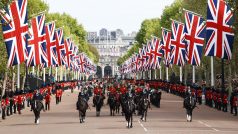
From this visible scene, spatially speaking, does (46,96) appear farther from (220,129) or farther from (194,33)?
(220,129)

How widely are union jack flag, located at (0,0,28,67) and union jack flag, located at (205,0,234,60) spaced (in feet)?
38.1

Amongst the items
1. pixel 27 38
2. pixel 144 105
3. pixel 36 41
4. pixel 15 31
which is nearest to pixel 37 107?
pixel 144 105

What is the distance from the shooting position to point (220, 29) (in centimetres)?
4462

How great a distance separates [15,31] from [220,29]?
12.7 m

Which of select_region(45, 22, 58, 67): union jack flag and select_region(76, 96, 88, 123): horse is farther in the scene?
select_region(45, 22, 58, 67): union jack flag

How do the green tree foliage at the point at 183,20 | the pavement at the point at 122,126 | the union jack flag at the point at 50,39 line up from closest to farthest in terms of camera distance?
the pavement at the point at 122,126
the green tree foliage at the point at 183,20
the union jack flag at the point at 50,39

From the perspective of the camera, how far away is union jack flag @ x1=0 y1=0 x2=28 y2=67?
41.2 metres

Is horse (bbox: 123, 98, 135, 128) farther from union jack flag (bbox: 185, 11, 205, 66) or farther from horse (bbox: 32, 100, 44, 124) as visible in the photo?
union jack flag (bbox: 185, 11, 205, 66)

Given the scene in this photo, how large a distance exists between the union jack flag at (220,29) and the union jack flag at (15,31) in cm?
1160

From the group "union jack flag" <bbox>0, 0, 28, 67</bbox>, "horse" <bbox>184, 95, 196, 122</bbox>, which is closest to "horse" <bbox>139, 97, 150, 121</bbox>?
"horse" <bbox>184, 95, 196, 122</bbox>

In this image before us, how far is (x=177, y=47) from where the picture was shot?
6138 cm

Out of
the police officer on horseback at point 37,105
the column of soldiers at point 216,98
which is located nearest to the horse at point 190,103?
the column of soldiers at point 216,98

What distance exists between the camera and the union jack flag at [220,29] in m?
44.5

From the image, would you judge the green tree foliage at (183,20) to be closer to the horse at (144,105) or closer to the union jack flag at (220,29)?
the union jack flag at (220,29)
